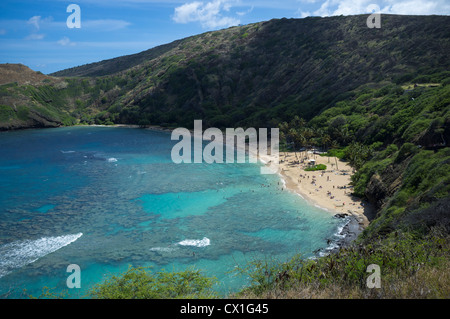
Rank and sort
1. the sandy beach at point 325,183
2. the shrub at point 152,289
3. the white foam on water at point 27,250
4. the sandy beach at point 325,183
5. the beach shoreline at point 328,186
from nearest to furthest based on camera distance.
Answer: the shrub at point 152,289, the white foam on water at point 27,250, the beach shoreline at point 328,186, the sandy beach at point 325,183, the sandy beach at point 325,183

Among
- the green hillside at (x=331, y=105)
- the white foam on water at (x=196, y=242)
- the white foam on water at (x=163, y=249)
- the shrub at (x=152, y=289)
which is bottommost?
the white foam on water at (x=163, y=249)

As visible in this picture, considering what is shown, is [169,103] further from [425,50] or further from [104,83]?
[425,50]

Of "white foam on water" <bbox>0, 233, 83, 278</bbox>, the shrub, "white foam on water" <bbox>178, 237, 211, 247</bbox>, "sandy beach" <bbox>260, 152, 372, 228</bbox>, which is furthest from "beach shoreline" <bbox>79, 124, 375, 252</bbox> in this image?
"white foam on water" <bbox>0, 233, 83, 278</bbox>

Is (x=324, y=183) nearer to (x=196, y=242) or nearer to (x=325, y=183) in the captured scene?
(x=325, y=183)

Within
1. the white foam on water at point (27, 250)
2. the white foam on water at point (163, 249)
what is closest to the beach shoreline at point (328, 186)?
the white foam on water at point (163, 249)

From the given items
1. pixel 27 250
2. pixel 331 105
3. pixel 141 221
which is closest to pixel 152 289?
pixel 27 250

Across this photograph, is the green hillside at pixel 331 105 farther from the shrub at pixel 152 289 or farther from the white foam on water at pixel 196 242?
the white foam on water at pixel 196 242

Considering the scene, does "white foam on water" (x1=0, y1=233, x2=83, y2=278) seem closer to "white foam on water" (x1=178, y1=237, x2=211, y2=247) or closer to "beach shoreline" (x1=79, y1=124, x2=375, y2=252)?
"white foam on water" (x1=178, y1=237, x2=211, y2=247)
